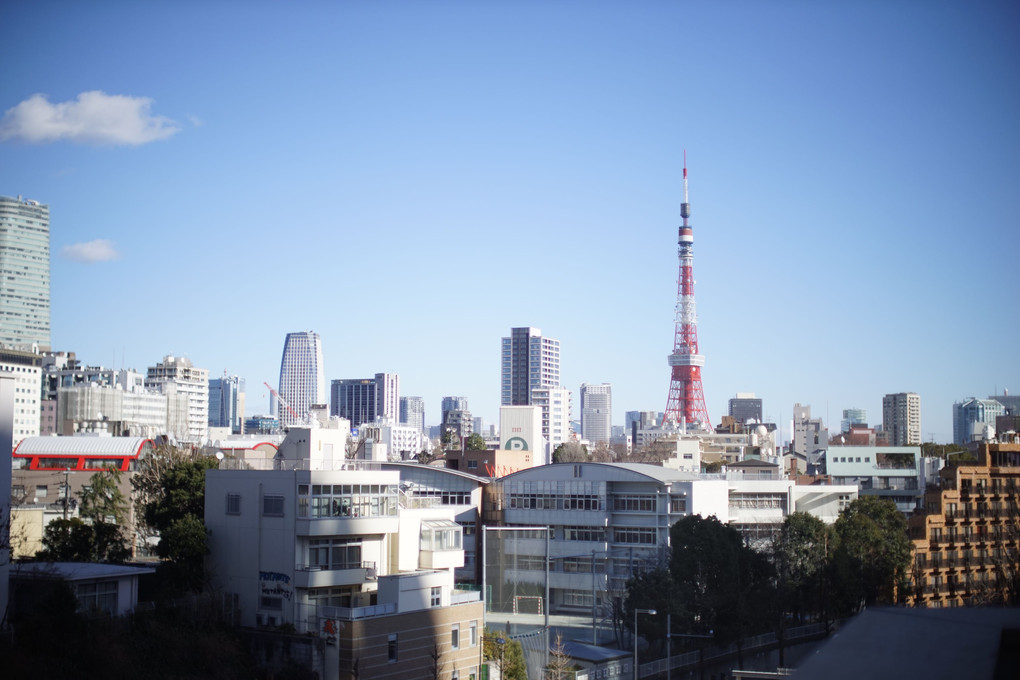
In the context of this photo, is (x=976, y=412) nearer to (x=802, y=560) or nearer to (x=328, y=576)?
(x=802, y=560)

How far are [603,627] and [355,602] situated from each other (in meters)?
13.1

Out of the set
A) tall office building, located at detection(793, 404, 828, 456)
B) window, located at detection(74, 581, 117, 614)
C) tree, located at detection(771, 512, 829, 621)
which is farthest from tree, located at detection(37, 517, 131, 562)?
tall office building, located at detection(793, 404, 828, 456)

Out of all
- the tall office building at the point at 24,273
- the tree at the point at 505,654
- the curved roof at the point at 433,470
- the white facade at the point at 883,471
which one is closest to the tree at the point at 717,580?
the tree at the point at 505,654

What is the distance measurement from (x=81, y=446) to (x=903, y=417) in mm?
143553

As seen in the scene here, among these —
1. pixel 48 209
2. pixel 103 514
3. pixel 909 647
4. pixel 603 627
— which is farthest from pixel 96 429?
pixel 48 209

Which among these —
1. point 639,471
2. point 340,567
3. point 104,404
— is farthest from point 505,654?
point 104,404

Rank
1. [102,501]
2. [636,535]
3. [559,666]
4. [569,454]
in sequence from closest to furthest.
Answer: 1. [559,666]
2. [102,501]
3. [636,535]
4. [569,454]

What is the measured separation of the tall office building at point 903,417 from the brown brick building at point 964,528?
389 feet

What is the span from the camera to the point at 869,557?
3884 centimetres

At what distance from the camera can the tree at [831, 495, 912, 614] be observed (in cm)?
3750

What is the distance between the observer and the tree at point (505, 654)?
27.8 meters

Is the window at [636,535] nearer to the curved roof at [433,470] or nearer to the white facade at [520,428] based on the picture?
the curved roof at [433,470]

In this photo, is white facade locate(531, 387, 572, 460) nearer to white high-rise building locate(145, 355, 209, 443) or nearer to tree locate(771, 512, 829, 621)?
white high-rise building locate(145, 355, 209, 443)

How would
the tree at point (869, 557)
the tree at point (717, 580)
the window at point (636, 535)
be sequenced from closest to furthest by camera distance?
the tree at point (717, 580), the tree at point (869, 557), the window at point (636, 535)
